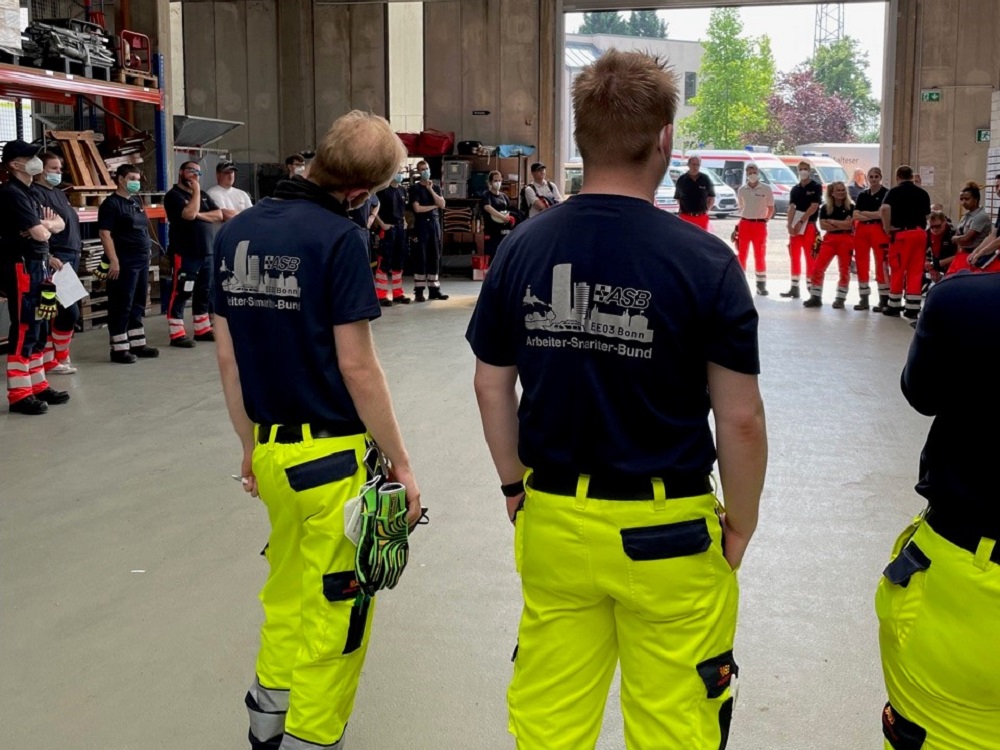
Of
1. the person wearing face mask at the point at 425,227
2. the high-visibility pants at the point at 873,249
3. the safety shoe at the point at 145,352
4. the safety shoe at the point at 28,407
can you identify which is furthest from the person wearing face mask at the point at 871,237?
the safety shoe at the point at 28,407

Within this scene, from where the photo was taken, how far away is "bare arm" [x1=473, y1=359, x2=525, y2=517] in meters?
2.14

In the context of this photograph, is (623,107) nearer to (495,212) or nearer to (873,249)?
(873,249)

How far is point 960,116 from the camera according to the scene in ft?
50.9

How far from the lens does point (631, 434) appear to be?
193 centimetres

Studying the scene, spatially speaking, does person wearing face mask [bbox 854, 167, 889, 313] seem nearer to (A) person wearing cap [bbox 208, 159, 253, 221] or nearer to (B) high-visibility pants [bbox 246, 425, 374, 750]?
(A) person wearing cap [bbox 208, 159, 253, 221]

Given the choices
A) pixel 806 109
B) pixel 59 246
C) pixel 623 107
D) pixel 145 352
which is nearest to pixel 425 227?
pixel 145 352

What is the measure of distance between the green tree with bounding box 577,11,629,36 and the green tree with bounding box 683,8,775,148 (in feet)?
48.5

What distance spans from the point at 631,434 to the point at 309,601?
94cm

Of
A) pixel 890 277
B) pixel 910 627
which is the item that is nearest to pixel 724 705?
pixel 910 627

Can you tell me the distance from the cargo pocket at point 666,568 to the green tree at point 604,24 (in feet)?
174

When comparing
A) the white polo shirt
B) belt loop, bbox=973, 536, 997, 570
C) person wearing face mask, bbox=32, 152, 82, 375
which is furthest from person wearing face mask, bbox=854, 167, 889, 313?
belt loop, bbox=973, 536, 997, 570

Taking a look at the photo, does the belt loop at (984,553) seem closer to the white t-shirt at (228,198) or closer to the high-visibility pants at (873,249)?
the white t-shirt at (228,198)

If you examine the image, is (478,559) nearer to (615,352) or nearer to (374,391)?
(374,391)

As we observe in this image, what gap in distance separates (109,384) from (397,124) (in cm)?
1111
